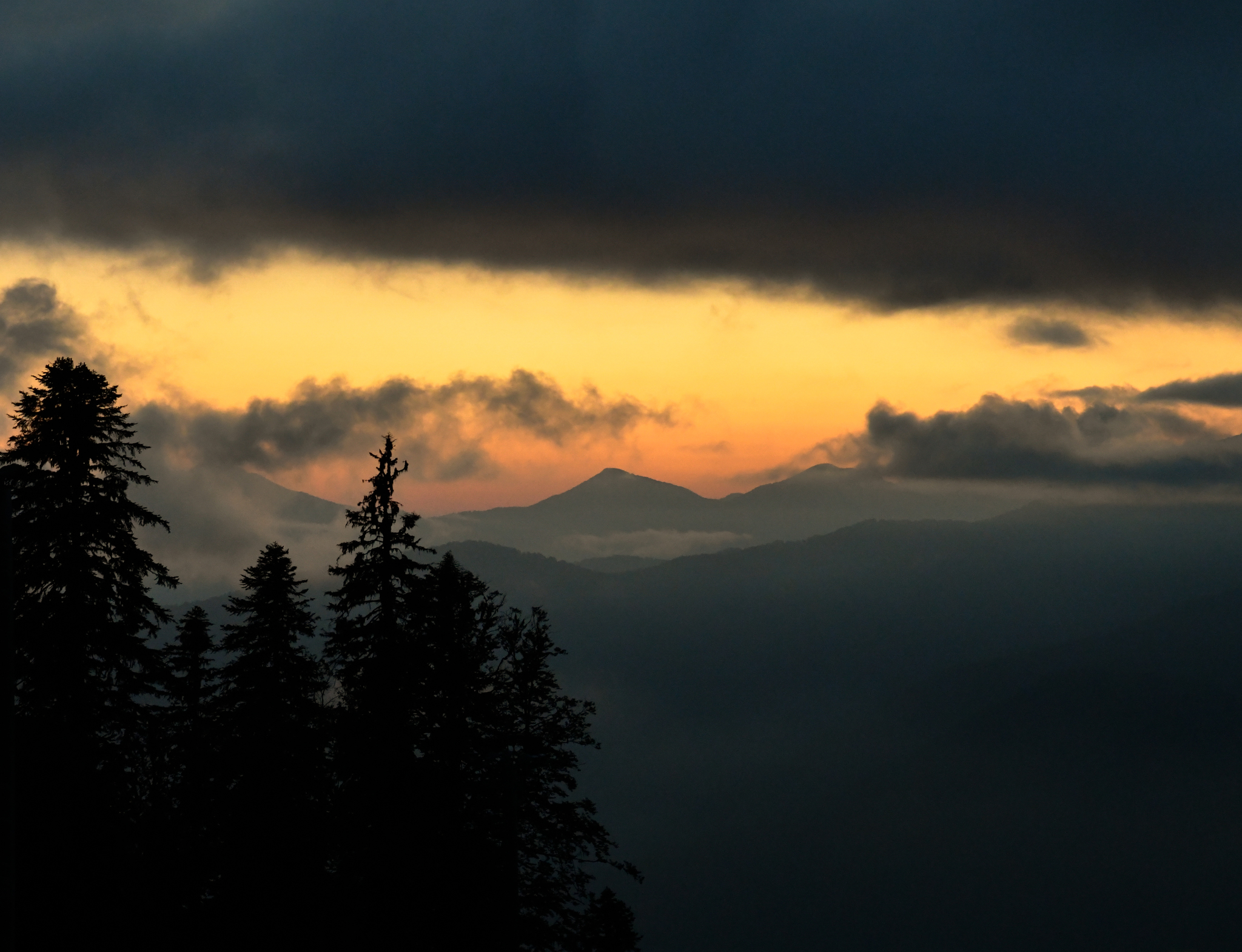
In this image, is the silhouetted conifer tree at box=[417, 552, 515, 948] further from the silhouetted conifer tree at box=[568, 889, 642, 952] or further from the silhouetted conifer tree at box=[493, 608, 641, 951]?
the silhouetted conifer tree at box=[568, 889, 642, 952]

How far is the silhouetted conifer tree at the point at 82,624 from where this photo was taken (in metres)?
23.3

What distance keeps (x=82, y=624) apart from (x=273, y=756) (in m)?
8.34

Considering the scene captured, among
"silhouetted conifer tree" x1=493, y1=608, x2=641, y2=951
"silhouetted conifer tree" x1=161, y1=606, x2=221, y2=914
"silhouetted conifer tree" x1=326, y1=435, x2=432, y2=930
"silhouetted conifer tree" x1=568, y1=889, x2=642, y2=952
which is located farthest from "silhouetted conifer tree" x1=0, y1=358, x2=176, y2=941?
"silhouetted conifer tree" x1=568, y1=889, x2=642, y2=952

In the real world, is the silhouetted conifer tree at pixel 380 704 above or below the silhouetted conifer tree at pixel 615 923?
above

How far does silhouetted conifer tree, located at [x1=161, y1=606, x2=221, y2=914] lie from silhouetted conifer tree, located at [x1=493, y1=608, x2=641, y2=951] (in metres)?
6.90

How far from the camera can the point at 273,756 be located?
1298 inches

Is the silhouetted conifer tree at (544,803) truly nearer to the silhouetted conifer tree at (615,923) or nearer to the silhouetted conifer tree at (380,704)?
the silhouetted conifer tree at (380,704)

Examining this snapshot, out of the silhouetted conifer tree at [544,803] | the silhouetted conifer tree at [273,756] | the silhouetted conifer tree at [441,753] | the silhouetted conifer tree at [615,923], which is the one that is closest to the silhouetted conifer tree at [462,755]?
the silhouetted conifer tree at [441,753]

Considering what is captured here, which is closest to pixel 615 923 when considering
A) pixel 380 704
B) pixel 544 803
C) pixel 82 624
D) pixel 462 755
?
pixel 544 803

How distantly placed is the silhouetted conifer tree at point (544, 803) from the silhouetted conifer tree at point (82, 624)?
8.50m

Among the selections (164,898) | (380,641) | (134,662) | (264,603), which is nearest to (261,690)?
(264,603)

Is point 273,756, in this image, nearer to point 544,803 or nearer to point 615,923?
point 544,803

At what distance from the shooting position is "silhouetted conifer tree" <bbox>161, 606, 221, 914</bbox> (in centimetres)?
2638

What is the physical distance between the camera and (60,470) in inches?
1073
